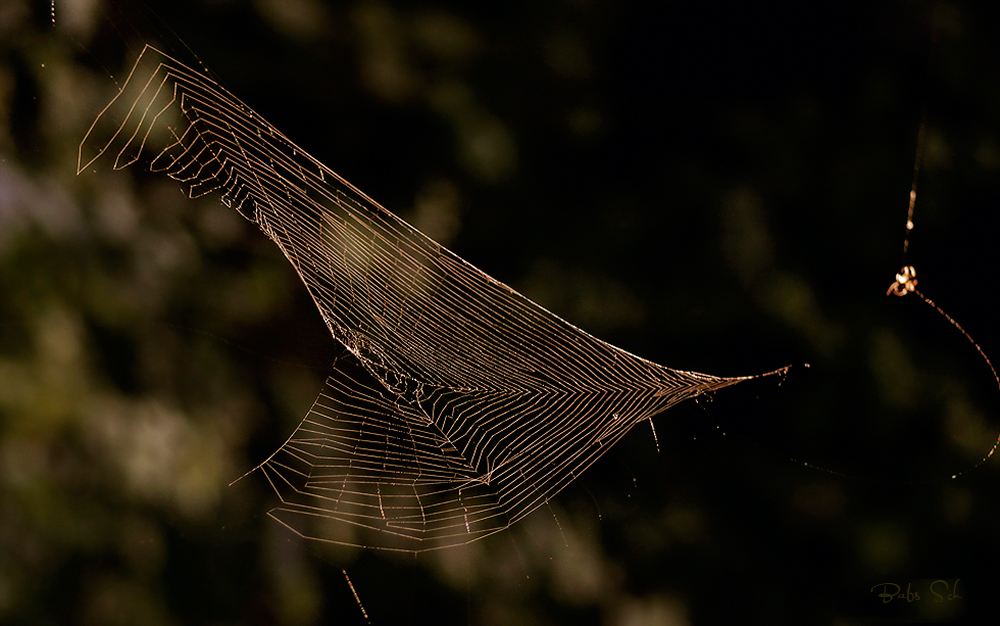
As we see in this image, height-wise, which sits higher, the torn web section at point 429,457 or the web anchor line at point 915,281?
the web anchor line at point 915,281

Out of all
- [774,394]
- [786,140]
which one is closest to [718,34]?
[786,140]

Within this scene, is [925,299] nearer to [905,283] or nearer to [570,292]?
[905,283]
